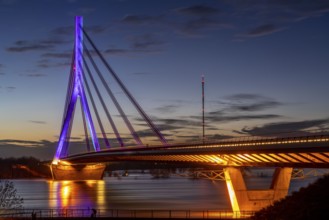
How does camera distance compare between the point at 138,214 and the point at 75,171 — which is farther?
the point at 75,171

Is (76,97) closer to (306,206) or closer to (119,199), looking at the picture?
(119,199)

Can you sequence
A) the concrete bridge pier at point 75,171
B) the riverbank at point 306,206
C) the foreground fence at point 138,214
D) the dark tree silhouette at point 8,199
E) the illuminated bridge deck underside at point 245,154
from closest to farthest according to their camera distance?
1. the riverbank at point 306,206
2. the illuminated bridge deck underside at point 245,154
3. the dark tree silhouette at point 8,199
4. the foreground fence at point 138,214
5. the concrete bridge pier at point 75,171

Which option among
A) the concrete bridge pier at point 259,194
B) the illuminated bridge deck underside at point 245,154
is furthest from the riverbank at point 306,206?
the concrete bridge pier at point 259,194

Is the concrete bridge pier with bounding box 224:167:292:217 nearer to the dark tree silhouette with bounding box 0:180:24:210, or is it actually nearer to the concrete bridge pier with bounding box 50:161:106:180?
the dark tree silhouette with bounding box 0:180:24:210

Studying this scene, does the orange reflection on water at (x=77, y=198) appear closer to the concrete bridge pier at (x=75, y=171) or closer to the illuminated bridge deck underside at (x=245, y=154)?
the concrete bridge pier at (x=75, y=171)

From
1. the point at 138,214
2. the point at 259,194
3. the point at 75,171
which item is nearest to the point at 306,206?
the point at 259,194

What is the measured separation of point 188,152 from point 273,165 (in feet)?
36.0

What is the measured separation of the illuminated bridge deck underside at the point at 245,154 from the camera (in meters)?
36.3

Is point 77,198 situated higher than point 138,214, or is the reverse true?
point 77,198

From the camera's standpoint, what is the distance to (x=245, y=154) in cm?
4409

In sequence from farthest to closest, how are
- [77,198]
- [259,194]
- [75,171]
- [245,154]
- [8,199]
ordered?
[75,171] → [77,198] → [8,199] → [259,194] → [245,154]

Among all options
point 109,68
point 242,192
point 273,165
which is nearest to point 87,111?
point 109,68

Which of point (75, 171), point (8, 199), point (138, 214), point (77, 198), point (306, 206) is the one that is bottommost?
point (306, 206)

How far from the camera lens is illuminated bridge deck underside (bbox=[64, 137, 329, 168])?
119ft
